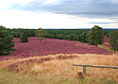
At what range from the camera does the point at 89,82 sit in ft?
22.3

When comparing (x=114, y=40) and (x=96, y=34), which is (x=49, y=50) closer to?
(x=96, y=34)

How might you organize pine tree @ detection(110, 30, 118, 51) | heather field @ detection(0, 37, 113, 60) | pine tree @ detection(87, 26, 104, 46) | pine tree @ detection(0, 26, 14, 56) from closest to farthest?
heather field @ detection(0, 37, 113, 60)
pine tree @ detection(0, 26, 14, 56)
pine tree @ detection(87, 26, 104, 46)
pine tree @ detection(110, 30, 118, 51)

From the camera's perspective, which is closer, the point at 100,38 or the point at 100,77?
the point at 100,77

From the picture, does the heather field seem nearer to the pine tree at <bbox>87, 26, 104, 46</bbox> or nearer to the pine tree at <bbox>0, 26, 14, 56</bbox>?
the pine tree at <bbox>0, 26, 14, 56</bbox>

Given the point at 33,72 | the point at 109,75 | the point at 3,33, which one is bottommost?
the point at 33,72

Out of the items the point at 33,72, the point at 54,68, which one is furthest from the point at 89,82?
the point at 33,72

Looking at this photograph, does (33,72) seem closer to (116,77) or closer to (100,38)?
(116,77)

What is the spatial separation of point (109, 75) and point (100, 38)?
35587 millimetres

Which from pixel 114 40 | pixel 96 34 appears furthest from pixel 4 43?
pixel 114 40

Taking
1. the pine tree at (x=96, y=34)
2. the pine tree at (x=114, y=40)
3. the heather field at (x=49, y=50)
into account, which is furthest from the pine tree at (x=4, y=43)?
the pine tree at (x=114, y=40)

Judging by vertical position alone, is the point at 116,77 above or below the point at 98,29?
below

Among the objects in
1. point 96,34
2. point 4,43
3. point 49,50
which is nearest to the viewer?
point 4,43

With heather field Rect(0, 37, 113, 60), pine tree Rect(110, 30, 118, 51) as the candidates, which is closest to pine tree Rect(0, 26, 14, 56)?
heather field Rect(0, 37, 113, 60)

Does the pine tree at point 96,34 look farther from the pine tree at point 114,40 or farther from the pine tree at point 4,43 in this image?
the pine tree at point 4,43
